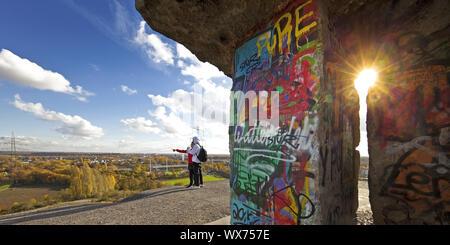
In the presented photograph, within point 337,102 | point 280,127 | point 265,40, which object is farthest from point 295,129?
point 265,40

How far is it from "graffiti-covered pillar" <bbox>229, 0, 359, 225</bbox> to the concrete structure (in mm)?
13

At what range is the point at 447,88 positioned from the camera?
182cm

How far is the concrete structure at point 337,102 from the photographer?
5.93 ft

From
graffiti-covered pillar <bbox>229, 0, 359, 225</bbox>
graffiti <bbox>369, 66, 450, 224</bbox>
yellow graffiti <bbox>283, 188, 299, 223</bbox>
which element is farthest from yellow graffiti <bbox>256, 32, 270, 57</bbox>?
yellow graffiti <bbox>283, 188, 299, 223</bbox>

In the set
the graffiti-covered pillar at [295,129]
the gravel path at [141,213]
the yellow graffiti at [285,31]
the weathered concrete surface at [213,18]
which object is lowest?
the gravel path at [141,213]

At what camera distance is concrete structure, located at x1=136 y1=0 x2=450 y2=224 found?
5.93 ft

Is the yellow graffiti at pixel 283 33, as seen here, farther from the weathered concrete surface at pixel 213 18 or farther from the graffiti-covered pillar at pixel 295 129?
the weathered concrete surface at pixel 213 18

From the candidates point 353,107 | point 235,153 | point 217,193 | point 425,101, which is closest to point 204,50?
point 235,153

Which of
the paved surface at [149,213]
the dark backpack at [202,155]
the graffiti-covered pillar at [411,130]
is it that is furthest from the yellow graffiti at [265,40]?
the dark backpack at [202,155]

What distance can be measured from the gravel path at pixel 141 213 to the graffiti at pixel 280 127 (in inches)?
63.7

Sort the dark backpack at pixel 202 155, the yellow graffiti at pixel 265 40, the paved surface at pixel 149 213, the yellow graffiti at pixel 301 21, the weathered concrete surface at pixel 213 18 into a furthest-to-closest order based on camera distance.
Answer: the dark backpack at pixel 202 155 → the paved surface at pixel 149 213 → the yellow graffiti at pixel 265 40 → the weathered concrete surface at pixel 213 18 → the yellow graffiti at pixel 301 21

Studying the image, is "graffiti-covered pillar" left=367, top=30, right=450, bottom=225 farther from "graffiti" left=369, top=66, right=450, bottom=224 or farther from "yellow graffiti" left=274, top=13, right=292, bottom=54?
"yellow graffiti" left=274, top=13, right=292, bottom=54

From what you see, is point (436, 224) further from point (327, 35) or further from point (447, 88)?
point (327, 35)

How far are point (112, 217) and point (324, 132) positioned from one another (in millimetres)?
4873
